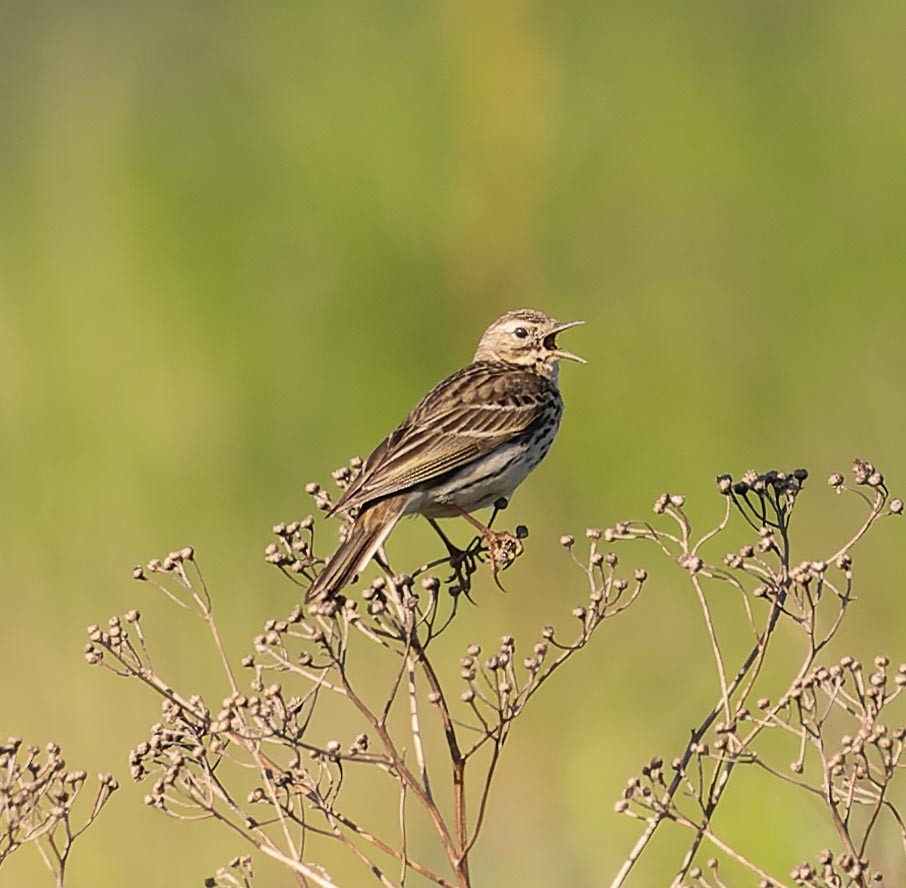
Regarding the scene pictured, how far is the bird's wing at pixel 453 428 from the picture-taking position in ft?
17.0

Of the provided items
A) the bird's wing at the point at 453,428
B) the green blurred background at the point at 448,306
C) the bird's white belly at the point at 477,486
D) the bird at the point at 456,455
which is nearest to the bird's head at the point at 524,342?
the bird at the point at 456,455

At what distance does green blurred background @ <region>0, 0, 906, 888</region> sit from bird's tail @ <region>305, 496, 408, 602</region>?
75.8 inches

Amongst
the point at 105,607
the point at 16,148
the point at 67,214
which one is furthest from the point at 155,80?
the point at 105,607

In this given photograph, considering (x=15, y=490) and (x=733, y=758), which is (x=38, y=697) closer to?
(x=15, y=490)

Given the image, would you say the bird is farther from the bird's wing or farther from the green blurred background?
the green blurred background

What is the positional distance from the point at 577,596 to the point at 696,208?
3662 mm

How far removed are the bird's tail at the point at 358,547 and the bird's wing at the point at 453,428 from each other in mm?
47

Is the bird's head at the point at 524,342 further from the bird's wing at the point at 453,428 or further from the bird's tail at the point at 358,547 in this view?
the bird's tail at the point at 358,547

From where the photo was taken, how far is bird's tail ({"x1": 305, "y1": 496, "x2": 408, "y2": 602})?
436 centimetres

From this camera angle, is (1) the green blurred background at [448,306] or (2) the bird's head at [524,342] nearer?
(2) the bird's head at [524,342]

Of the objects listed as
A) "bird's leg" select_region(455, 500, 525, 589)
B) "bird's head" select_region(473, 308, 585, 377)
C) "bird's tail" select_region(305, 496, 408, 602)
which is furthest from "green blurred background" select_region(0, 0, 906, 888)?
"bird's tail" select_region(305, 496, 408, 602)

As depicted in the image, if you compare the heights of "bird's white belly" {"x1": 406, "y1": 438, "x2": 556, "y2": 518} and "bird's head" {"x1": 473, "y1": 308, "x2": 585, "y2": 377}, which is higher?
"bird's head" {"x1": 473, "y1": 308, "x2": 585, "y2": 377}

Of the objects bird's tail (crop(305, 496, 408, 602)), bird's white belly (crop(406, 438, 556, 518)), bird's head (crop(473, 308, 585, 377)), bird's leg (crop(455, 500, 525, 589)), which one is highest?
bird's head (crop(473, 308, 585, 377))

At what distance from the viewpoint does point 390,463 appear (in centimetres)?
530
